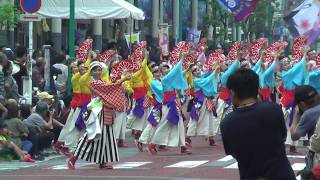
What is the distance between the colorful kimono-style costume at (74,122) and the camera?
17.8 meters

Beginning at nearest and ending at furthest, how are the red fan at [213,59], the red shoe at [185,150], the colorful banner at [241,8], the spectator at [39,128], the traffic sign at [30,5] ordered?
the spectator at [39,128] < the red shoe at [185,150] < the traffic sign at [30,5] < the red fan at [213,59] < the colorful banner at [241,8]

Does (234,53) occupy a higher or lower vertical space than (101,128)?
higher

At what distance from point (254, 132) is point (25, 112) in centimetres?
→ 1225

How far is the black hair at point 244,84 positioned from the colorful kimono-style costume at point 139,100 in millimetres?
13946

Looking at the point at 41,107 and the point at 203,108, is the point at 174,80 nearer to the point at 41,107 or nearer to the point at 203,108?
the point at 41,107

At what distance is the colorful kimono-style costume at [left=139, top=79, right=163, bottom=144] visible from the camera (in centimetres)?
1912

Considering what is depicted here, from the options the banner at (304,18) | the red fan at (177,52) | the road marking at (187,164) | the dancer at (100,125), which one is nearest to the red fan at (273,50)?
the red fan at (177,52)

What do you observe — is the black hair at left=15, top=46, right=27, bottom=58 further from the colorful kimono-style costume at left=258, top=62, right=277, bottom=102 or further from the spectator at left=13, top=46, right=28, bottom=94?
the colorful kimono-style costume at left=258, top=62, right=277, bottom=102

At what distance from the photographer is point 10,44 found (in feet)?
106

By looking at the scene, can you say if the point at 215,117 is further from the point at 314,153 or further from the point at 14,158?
the point at 314,153

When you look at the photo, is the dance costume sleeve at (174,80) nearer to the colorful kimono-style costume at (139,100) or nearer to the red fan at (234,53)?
the colorful kimono-style costume at (139,100)

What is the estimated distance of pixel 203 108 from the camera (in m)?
21.3

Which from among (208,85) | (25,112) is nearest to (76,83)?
(25,112)

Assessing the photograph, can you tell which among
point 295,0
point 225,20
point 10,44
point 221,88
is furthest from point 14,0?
point 225,20
